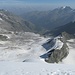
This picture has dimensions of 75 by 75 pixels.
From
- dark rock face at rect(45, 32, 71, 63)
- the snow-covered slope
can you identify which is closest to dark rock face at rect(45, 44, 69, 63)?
dark rock face at rect(45, 32, 71, 63)

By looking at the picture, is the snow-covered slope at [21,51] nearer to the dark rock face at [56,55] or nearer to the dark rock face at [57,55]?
the dark rock face at [56,55]

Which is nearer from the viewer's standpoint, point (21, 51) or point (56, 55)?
point (56, 55)

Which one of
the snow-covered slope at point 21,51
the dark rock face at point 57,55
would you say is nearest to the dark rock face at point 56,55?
the dark rock face at point 57,55

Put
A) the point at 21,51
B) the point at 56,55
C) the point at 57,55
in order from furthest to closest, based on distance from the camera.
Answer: the point at 21,51 < the point at 57,55 < the point at 56,55

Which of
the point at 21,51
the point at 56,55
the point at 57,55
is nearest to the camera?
the point at 56,55

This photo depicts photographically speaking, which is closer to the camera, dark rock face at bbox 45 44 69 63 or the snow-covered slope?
dark rock face at bbox 45 44 69 63

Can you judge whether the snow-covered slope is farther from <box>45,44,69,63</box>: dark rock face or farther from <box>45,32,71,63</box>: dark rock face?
<box>45,44,69,63</box>: dark rock face

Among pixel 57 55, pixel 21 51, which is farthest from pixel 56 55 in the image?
pixel 21 51

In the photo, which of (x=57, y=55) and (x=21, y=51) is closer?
(x=57, y=55)

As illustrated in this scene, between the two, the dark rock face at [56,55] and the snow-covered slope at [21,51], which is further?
the snow-covered slope at [21,51]

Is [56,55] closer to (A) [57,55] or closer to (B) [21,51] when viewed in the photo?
(A) [57,55]

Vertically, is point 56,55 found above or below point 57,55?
above

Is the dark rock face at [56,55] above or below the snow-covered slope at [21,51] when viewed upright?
above

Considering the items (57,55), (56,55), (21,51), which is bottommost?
(21,51)
